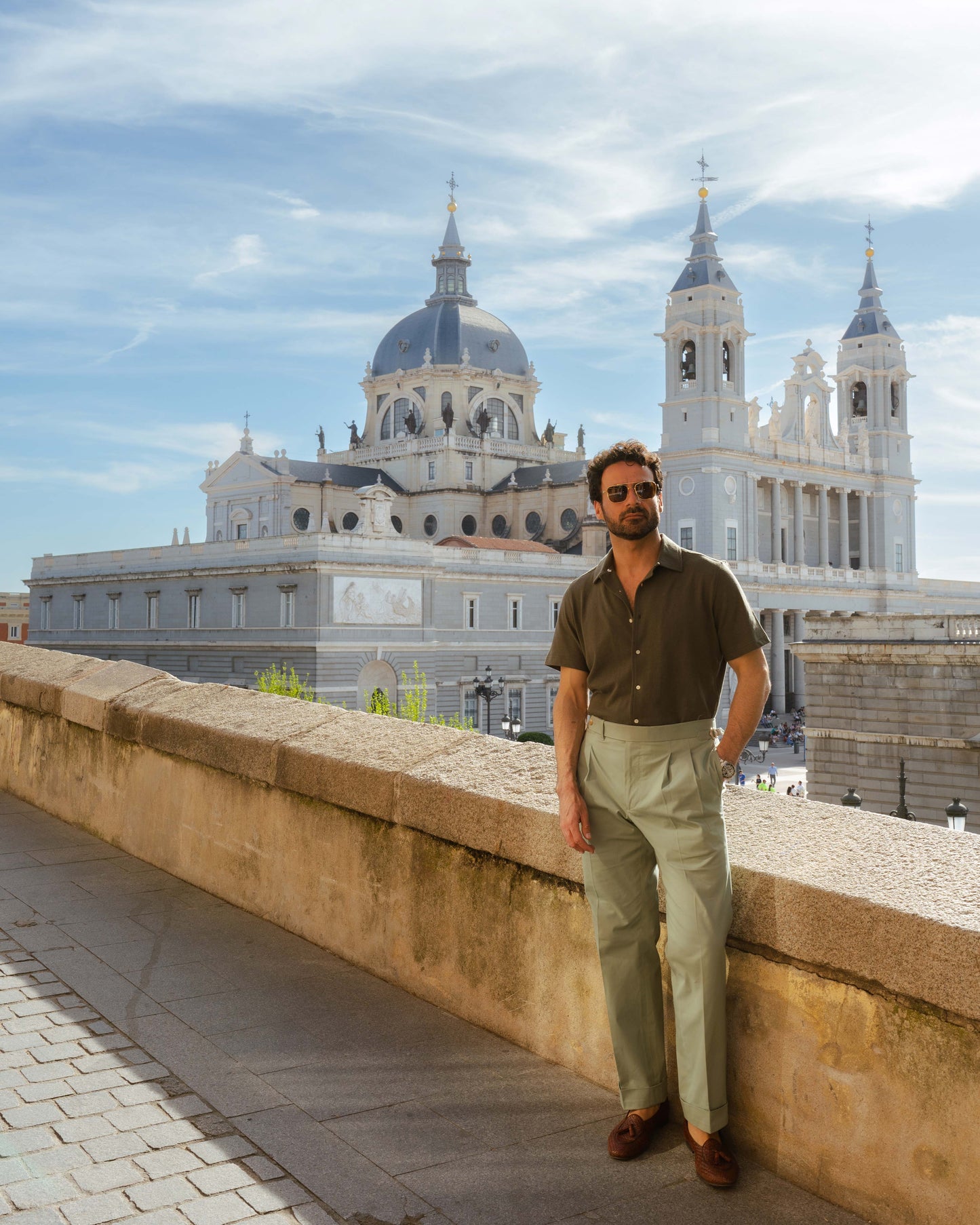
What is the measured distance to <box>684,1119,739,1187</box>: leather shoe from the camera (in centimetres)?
→ 257

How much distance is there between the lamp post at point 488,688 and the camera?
128ft

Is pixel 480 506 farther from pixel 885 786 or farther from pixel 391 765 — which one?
pixel 391 765


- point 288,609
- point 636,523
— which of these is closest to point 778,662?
point 288,609

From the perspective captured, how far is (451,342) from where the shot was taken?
236ft

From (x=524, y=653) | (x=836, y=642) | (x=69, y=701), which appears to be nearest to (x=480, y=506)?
(x=524, y=653)

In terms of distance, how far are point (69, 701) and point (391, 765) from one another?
3103 millimetres

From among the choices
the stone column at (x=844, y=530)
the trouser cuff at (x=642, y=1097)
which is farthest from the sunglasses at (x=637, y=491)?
the stone column at (x=844, y=530)

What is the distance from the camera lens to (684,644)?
273 centimetres

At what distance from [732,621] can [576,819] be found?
591mm

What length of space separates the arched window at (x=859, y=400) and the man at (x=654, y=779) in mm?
69148

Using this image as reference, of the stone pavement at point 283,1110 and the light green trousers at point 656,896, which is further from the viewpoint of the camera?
the light green trousers at point 656,896

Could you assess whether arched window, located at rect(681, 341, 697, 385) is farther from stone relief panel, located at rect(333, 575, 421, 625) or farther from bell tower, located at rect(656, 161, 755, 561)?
stone relief panel, located at rect(333, 575, 421, 625)

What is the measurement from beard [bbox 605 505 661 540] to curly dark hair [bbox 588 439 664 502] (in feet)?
0.21

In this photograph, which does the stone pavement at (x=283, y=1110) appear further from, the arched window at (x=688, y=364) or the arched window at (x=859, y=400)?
the arched window at (x=859, y=400)
